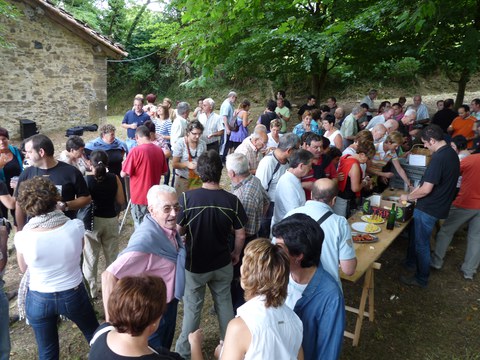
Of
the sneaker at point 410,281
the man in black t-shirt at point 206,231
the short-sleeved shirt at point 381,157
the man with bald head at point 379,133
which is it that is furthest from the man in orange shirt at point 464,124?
the man in black t-shirt at point 206,231

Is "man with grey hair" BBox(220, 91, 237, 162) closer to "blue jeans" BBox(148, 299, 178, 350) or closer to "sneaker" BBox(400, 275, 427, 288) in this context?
"sneaker" BBox(400, 275, 427, 288)

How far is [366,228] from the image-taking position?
163 inches

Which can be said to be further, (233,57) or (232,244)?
(233,57)

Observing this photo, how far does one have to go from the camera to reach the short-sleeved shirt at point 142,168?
15.9 feet

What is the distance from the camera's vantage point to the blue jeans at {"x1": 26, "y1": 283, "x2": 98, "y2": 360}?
2.63 metres

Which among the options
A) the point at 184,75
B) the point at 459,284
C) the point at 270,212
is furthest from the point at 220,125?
the point at 184,75

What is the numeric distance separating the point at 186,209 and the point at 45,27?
11994 mm

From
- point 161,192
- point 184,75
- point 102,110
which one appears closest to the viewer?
point 161,192

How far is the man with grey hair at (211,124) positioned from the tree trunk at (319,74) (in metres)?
4.81

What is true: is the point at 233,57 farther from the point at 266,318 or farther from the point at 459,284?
the point at 266,318

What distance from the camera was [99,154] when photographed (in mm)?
3916

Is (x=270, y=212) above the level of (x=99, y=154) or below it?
below

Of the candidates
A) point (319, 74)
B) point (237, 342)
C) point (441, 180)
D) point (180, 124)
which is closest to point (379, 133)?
point (441, 180)

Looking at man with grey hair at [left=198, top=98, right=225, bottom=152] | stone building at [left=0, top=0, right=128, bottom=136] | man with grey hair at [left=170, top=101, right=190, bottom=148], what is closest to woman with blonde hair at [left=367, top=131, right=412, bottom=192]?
man with grey hair at [left=170, top=101, right=190, bottom=148]
